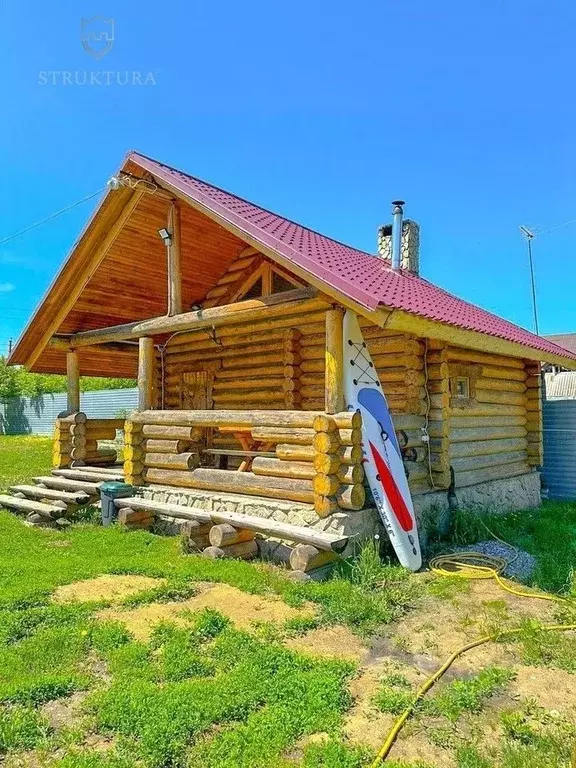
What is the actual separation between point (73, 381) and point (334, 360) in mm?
6122

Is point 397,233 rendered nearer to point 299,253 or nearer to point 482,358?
point 482,358

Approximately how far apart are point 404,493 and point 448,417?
5.56 ft

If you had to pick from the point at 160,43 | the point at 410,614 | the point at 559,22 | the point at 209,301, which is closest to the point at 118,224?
the point at 209,301

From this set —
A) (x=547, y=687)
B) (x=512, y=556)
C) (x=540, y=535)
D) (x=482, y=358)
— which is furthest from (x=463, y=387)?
(x=547, y=687)

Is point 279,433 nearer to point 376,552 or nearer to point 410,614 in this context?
point 376,552

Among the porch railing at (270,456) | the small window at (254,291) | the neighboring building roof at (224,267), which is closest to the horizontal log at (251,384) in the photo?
the porch railing at (270,456)

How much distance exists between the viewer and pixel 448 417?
7.43 m

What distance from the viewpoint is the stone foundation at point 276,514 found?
5.71 meters

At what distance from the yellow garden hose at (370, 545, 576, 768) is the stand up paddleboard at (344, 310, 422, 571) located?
14.7 inches

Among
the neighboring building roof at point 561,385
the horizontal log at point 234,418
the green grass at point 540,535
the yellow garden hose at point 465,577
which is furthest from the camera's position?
the neighboring building roof at point 561,385

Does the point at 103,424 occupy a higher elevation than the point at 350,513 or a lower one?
higher

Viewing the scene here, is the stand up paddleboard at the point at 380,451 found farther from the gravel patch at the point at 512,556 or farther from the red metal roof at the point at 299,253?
the gravel patch at the point at 512,556

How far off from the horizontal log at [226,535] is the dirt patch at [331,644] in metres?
2.00

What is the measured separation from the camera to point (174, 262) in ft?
25.8
